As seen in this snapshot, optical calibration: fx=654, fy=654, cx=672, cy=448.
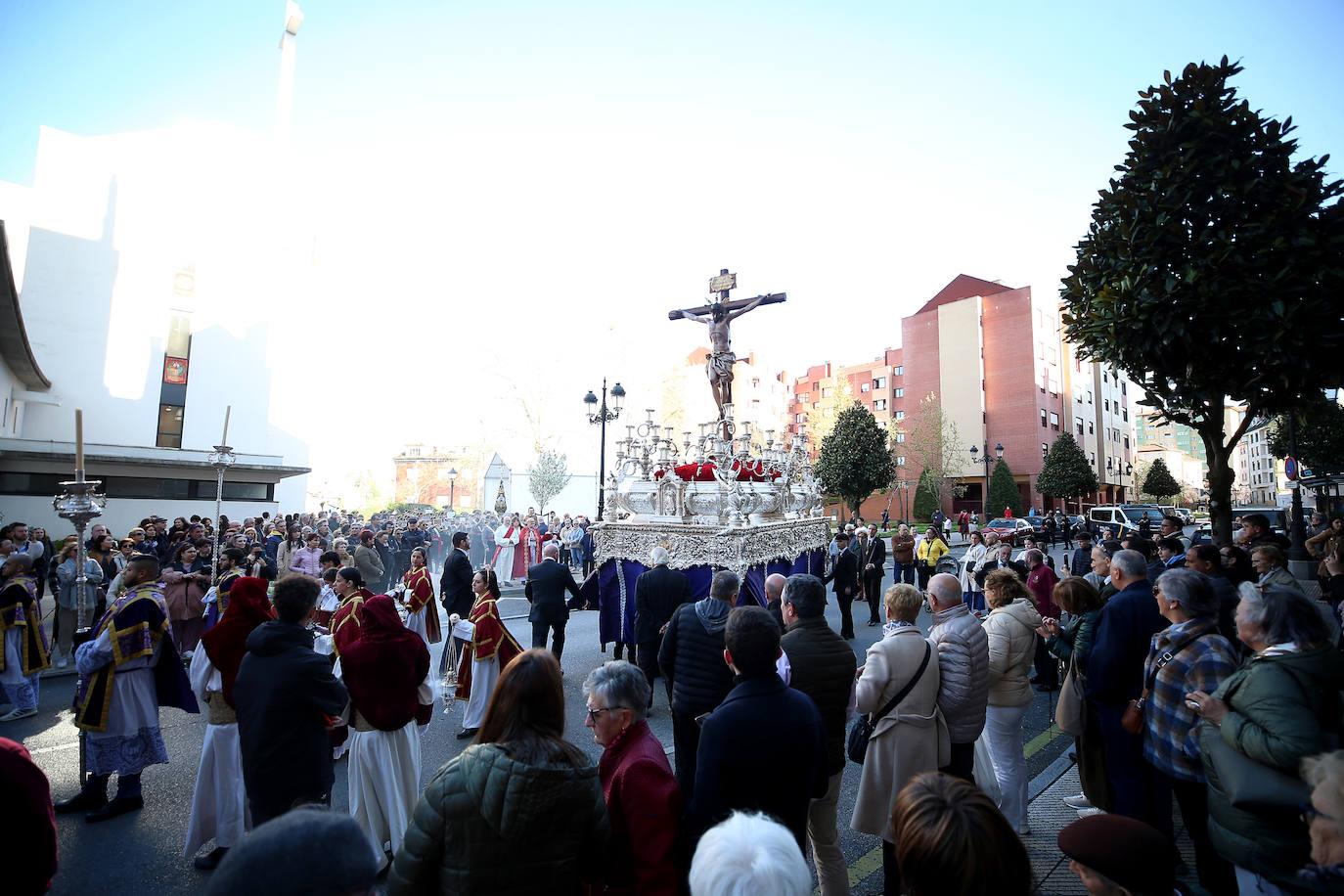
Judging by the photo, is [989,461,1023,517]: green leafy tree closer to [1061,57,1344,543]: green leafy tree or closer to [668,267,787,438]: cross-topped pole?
[668,267,787,438]: cross-topped pole

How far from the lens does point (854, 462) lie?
31.2 metres

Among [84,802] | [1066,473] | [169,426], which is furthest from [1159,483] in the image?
[169,426]

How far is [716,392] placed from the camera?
1320cm

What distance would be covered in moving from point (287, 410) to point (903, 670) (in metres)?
32.8

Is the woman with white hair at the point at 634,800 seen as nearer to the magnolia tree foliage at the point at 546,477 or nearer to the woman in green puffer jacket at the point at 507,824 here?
the woman in green puffer jacket at the point at 507,824

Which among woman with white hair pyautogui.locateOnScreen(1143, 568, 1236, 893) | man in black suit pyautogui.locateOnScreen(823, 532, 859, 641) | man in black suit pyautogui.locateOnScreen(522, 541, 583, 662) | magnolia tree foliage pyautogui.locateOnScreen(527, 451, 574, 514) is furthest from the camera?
magnolia tree foliage pyautogui.locateOnScreen(527, 451, 574, 514)

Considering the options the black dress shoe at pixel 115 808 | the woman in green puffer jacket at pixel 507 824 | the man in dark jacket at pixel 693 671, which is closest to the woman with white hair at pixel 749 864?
the woman in green puffer jacket at pixel 507 824

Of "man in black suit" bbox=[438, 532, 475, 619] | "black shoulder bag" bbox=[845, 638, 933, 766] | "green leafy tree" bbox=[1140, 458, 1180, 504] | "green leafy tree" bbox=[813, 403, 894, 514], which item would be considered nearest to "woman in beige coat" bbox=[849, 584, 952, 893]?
"black shoulder bag" bbox=[845, 638, 933, 766]

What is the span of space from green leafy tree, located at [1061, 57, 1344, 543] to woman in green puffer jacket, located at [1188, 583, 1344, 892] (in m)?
4.04

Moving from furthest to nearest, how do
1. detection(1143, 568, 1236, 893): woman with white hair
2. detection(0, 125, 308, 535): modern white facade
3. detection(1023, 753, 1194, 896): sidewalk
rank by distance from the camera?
1. detection(0, 125, 308, 535): modern white facade
2. detection(1023, 753, 1194, 896): sidewalk
3. detection(1143, 568, 1236, 893): woman with white hair

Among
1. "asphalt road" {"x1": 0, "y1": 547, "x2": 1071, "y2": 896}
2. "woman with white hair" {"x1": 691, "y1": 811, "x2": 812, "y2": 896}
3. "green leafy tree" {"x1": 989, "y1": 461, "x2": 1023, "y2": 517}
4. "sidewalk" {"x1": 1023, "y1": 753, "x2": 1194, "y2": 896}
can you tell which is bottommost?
"asphalt road" {"x1": 0, "y1": 547, "x2": 1071, "y2": 896}

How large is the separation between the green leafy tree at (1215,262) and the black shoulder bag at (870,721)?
15.5ft

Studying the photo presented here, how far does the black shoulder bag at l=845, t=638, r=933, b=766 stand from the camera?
12.2 ft

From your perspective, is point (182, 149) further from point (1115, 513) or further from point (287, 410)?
point (1115, 513)
